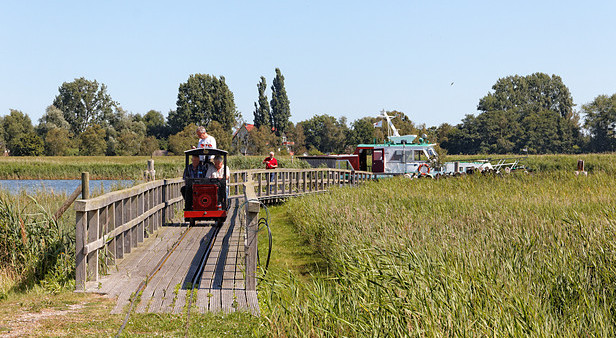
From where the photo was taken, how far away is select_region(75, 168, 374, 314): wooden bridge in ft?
23.6

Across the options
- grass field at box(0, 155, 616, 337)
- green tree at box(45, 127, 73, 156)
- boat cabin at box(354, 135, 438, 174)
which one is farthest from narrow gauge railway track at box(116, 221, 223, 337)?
green tree at box(45, 127, 73, 156)

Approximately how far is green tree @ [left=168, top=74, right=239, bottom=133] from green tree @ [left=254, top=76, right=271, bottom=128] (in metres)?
7.64

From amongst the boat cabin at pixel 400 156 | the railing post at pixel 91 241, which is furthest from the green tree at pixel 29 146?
the railing post at pixel 91 241

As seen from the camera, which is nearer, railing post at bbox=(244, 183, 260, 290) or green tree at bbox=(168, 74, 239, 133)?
railing post at bbox=(244, 183, 260, 290)

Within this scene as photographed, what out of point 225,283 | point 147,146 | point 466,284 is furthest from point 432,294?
point 147,146

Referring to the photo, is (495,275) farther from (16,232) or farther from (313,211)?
(313,211)

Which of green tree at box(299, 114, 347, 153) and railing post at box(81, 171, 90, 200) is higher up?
green tree at box(299, 114, 347, 153)

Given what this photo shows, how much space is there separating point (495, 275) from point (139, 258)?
581 cm

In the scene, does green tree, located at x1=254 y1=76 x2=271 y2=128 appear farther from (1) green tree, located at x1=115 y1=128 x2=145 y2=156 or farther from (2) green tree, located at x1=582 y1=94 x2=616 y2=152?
(2) green tree, located at x1=582 y1=94 x2=616 y2=152

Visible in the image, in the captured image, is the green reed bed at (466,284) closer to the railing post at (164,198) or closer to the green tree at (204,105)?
the railing post at (164,198)

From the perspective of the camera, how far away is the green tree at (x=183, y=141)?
7444 centimetres

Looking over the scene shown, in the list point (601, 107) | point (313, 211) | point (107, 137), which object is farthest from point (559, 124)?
point (313, 211)

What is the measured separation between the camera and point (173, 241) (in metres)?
11.3

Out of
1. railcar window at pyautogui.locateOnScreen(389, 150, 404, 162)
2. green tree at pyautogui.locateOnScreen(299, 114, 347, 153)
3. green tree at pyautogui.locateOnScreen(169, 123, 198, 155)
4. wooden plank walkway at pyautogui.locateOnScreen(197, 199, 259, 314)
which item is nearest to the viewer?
wooden plank walkway at pyautogui.locateOnScreen(197, 199, 259, 314)
